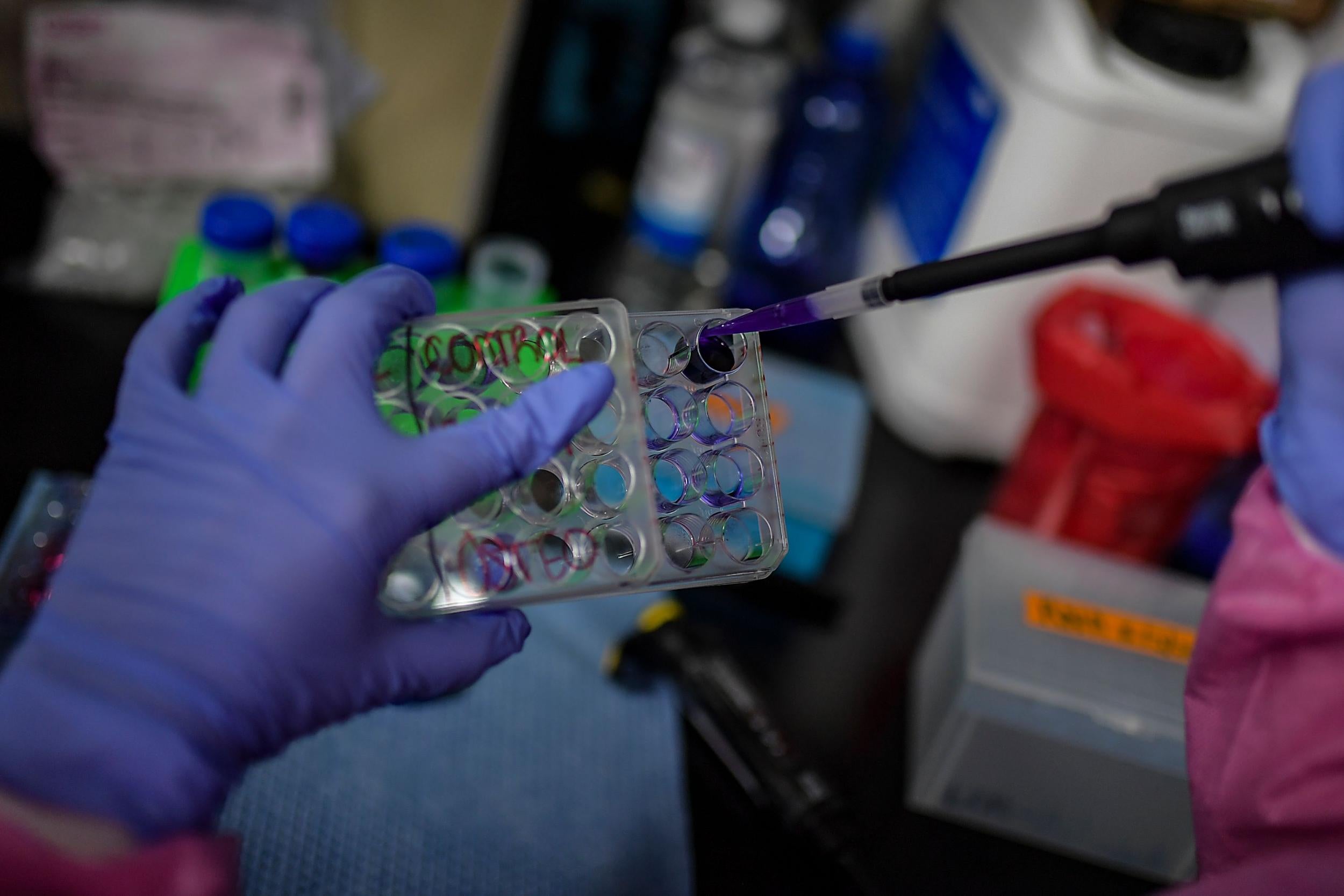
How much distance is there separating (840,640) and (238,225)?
69 centimetres

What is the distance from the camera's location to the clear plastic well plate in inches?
20.5

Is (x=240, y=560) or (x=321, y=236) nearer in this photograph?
(x=240, y=560)

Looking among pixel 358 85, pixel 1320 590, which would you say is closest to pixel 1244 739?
pixel 1320 590

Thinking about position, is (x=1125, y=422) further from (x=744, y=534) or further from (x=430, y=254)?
(x=430, y=254)

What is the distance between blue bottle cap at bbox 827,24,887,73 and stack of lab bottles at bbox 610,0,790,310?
2.6 inches

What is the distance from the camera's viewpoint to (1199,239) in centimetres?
49

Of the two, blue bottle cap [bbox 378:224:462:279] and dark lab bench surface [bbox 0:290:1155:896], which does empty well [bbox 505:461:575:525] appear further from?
blue bottle cap [bbox 378:224:462:279]

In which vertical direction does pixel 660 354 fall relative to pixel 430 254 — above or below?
above

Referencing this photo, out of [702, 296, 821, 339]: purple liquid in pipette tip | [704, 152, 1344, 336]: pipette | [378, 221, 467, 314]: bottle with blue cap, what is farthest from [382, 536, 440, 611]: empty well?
[378, 221, 467, 314]: bottle with blue cap

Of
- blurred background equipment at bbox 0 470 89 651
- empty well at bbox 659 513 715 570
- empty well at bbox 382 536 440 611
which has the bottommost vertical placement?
blurred background equipment at bbox 0 470 89 651

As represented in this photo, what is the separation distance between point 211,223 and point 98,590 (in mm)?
573

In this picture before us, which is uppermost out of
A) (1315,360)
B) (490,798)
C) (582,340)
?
(1315,360)

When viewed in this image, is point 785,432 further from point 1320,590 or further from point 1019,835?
point 1320,590

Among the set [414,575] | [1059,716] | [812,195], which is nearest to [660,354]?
[414,575]
